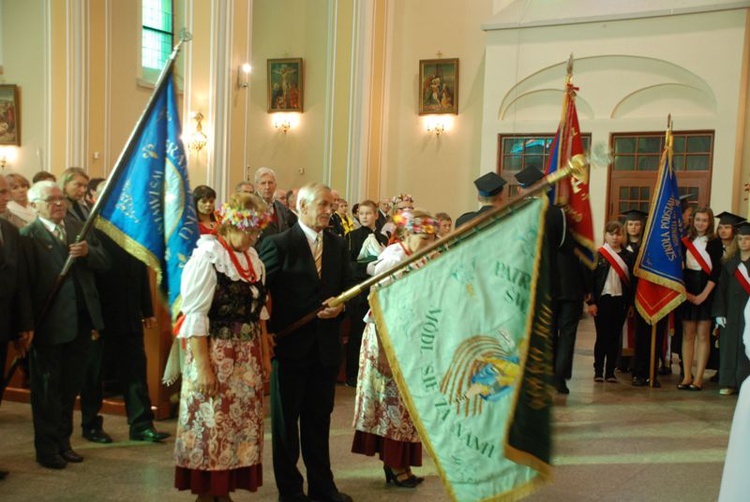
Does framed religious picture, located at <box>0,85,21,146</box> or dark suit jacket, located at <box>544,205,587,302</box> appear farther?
framed religious picture, located at <box>0,85,21,146</box>

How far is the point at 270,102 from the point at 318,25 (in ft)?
6.62

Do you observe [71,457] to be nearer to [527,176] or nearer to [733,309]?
[527,176]

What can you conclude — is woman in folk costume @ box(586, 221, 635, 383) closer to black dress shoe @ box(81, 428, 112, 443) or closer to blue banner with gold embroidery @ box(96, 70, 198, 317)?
black dress shoe @ box(81, 428, 112, 443)

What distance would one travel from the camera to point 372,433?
175 inches

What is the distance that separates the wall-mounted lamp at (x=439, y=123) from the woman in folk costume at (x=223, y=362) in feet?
42.2

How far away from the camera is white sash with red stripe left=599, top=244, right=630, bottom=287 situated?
8.12 m

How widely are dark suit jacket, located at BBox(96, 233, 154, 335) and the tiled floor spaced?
2.73 ft

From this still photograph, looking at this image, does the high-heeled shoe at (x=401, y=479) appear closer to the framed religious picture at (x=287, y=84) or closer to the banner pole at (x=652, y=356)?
the banner pole at (x=652, y=356)

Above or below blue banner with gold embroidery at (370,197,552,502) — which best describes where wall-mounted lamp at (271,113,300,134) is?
above

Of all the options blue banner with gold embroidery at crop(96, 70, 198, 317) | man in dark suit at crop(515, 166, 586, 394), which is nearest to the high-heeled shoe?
blue banner with gold embroidery at crop(96, 70, 198, 317)

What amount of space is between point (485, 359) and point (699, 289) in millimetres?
6008

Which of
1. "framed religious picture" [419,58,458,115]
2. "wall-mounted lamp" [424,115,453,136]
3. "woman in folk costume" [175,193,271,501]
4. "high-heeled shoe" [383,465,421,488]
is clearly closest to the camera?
"woman in folk costume" [175,193,271,501]

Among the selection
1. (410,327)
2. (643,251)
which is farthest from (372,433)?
(643,251)

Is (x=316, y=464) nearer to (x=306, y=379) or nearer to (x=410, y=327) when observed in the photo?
(x=306, y=379)
